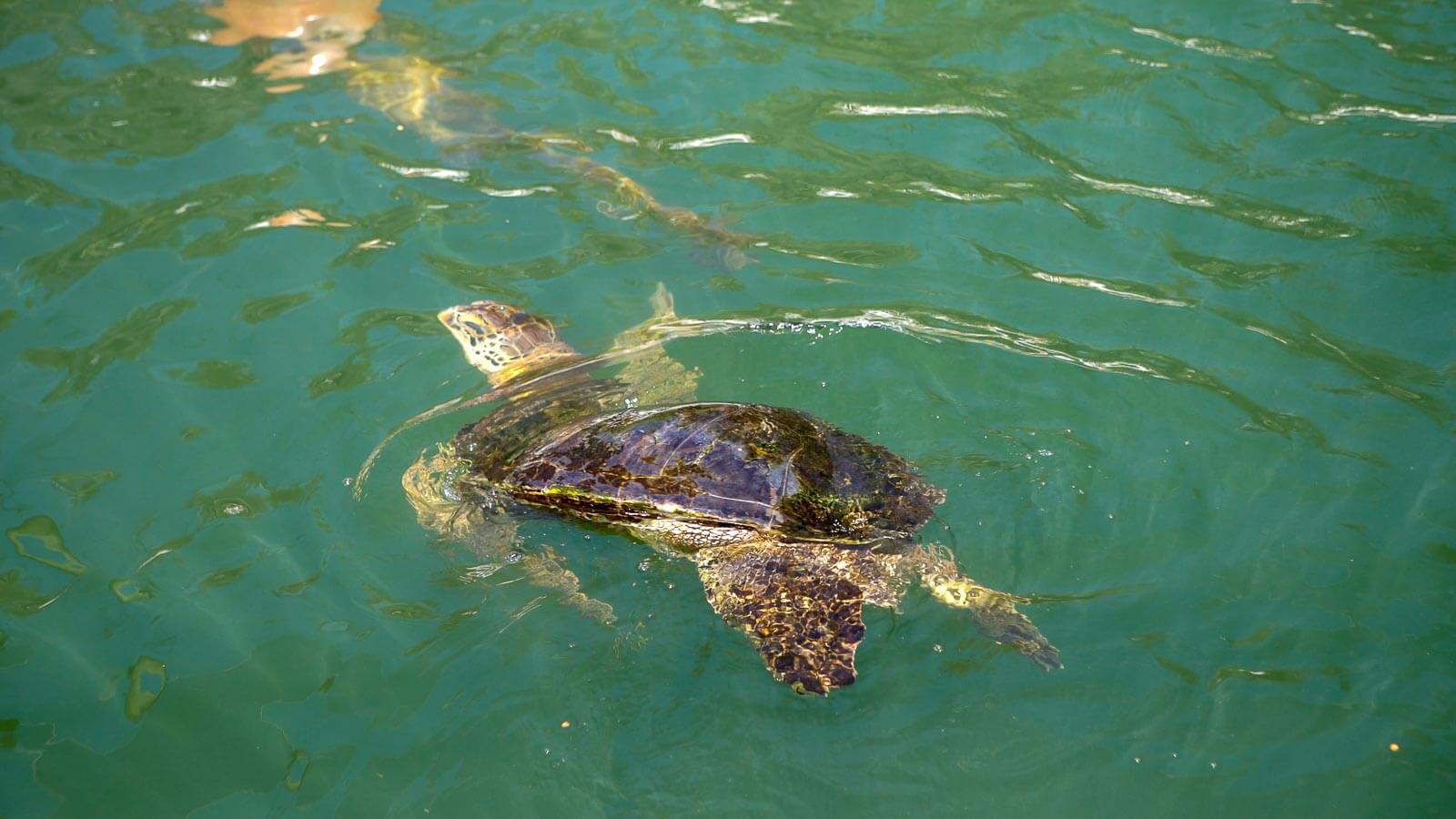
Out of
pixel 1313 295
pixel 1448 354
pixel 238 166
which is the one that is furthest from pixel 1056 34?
pixel 238 166

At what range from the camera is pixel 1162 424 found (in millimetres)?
4984

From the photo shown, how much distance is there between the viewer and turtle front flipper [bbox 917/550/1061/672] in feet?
12.9

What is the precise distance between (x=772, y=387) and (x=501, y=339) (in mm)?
1670

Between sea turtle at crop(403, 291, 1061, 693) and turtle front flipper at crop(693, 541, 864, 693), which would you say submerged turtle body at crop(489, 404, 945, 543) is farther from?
turtle front flipper at crop(693, 541, 864, 693)

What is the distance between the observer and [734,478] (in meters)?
4.23

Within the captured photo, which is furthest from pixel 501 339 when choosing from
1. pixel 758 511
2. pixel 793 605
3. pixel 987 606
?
pixel 987 606

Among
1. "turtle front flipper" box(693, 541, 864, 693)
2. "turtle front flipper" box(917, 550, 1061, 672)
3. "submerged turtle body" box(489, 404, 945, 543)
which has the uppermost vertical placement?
"submerged turtle body" box(489, 404, 945, 543)

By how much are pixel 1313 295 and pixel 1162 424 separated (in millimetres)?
1543

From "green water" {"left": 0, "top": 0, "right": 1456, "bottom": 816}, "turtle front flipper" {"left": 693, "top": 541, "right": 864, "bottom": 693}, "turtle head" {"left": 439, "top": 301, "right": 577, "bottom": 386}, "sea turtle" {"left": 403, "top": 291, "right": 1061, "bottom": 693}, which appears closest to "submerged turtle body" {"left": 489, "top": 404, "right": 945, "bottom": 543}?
"sea turtle" {"left": 403, "top": 291, "right": 1061, "bottom": 693}

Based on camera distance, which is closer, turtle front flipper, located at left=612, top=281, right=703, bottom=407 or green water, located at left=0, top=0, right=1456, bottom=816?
green water, located at left=0, top=0, right=1456, bottom=816

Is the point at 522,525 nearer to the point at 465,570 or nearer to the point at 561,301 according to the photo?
the point at 465,570

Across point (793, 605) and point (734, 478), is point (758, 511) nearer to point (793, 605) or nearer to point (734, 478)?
point (734, 478)

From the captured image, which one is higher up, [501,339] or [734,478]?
[734,478]

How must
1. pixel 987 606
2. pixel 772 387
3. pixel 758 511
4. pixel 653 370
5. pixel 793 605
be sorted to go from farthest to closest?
pixel 653 370
pixel 772 387
pixel 758 511
pixel 987 606
pixel 793 605
